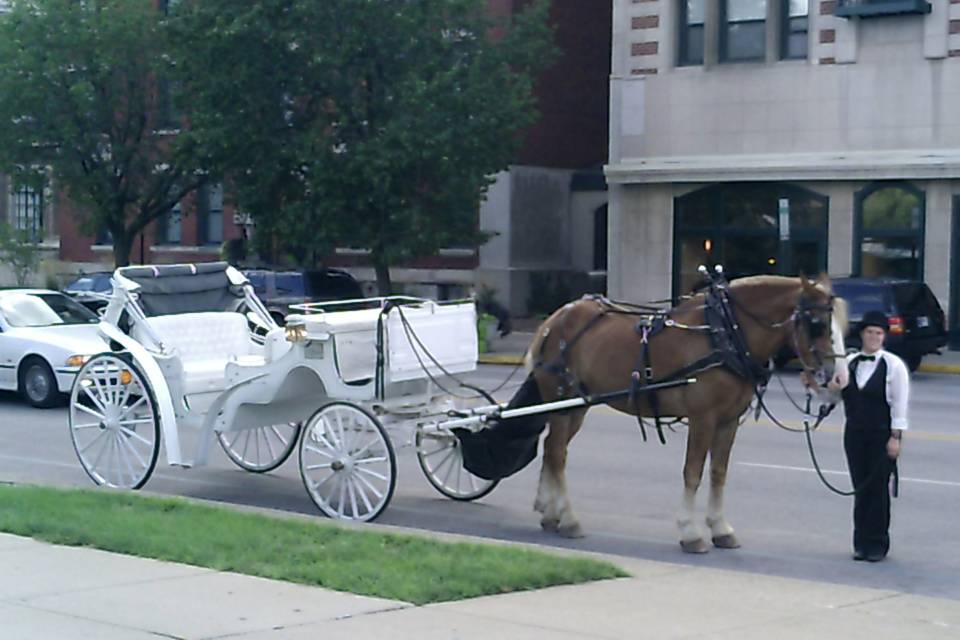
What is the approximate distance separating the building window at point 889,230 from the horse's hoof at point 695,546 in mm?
21284

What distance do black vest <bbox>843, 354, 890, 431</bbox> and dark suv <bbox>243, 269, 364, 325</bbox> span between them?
2033cm

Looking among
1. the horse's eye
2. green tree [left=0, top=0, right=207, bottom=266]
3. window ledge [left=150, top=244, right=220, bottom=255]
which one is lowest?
the horse's eye

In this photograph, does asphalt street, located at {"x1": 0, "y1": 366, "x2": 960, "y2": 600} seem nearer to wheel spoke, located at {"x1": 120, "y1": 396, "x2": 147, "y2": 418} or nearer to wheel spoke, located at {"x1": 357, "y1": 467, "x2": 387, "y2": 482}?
wheel spoke, located at {"x1": 357, "y1": 467, "x2": 387, "y2": 482}

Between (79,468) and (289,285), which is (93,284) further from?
(79,468)

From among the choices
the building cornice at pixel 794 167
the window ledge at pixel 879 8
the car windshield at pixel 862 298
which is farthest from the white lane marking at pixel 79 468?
the window ledge at pixel 879 8

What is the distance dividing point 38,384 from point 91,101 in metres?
17.0

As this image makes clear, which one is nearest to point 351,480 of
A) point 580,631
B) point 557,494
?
point 557,494

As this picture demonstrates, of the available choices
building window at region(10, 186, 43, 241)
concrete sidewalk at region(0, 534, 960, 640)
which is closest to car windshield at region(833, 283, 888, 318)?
concrete sidewalk at region(0, 534, 960, 640)

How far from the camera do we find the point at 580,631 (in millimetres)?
7559

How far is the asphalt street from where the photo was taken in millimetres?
10219

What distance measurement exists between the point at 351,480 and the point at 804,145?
864 inches

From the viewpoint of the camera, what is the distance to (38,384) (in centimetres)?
1978

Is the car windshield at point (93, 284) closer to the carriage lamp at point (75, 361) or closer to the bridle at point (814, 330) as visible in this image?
the carriage lamp at point (75, 361)

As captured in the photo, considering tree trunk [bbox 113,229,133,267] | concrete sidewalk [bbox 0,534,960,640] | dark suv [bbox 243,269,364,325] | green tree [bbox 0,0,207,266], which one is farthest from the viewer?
tree trunk [bbox 113,229,133,267]
